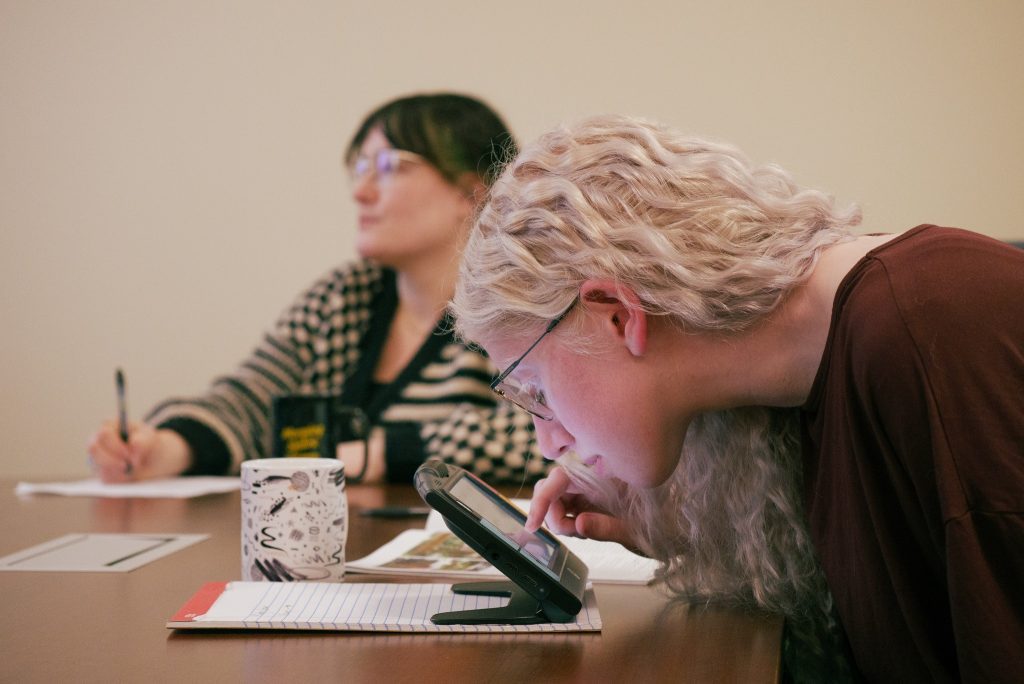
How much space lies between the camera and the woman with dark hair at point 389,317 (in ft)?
6.23

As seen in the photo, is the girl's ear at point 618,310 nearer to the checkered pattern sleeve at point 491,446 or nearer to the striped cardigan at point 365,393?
the striped cardigan at point 365,393

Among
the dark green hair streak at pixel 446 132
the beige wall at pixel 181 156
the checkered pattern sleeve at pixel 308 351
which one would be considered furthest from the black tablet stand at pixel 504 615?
the beige wall at pixel 181 156

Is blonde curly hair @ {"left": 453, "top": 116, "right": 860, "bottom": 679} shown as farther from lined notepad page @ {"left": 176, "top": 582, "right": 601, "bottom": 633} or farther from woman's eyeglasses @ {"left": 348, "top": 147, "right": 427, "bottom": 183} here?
woman's eyeglasses @ {"left": 348, "top": 147, "right": 427, "bottom": 183}

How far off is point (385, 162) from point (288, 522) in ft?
4.37

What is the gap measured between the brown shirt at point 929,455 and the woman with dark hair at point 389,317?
0.96 m

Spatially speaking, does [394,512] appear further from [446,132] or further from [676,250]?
[446,132]

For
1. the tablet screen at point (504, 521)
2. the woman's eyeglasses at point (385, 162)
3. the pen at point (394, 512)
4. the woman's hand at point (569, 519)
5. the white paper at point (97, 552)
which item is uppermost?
the woman's eyeglasses at point (385, 162)

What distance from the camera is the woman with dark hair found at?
6.23ft

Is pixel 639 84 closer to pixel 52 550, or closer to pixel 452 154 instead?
pixel 452 154

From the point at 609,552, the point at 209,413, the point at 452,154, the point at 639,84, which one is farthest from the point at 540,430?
the point at 639,84

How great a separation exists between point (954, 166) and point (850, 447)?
1750mm

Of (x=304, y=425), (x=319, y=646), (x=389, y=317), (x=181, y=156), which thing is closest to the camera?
(x=319, y=646)

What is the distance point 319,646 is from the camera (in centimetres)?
71

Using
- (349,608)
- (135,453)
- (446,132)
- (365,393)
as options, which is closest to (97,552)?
(349,608)
